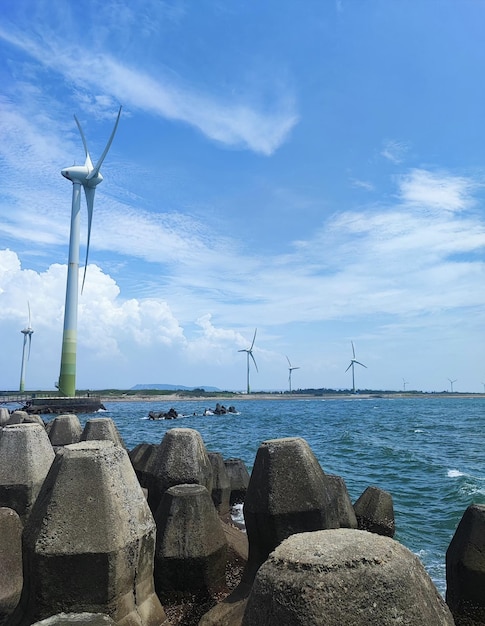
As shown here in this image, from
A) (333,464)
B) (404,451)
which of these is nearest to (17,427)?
(333,464)

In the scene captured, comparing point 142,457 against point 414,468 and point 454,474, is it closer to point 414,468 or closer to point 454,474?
point 454,474

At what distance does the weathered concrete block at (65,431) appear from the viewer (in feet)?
43.2

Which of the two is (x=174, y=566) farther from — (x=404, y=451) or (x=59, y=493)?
(x=404, y=451)

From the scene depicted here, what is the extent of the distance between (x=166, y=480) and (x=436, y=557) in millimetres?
5842

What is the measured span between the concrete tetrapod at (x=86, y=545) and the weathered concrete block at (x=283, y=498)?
1.44m

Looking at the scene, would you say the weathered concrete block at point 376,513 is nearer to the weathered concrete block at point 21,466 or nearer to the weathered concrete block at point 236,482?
the weathered concrete block at point 236,482

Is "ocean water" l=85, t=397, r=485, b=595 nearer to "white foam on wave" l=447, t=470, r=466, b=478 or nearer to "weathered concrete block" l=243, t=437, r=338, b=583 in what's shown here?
"white foam on wave" l=447, t=470, r=466, b=478

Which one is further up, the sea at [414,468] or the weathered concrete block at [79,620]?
the weathered concrete block at [79,620]

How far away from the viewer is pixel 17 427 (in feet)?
24.2

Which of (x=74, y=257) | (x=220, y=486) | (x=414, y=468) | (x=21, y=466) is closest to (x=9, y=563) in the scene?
(x=21, y=466)

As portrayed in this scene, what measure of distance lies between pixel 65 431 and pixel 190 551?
7815 millimetres

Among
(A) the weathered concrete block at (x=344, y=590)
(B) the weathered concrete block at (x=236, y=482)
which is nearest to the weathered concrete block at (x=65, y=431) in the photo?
(B) the weathered concrete block at (x=236, y=482)

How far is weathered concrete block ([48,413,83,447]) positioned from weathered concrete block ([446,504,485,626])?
9.26m

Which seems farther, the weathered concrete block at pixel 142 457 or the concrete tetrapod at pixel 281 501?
the weathered concrete block at pixel 142 457
